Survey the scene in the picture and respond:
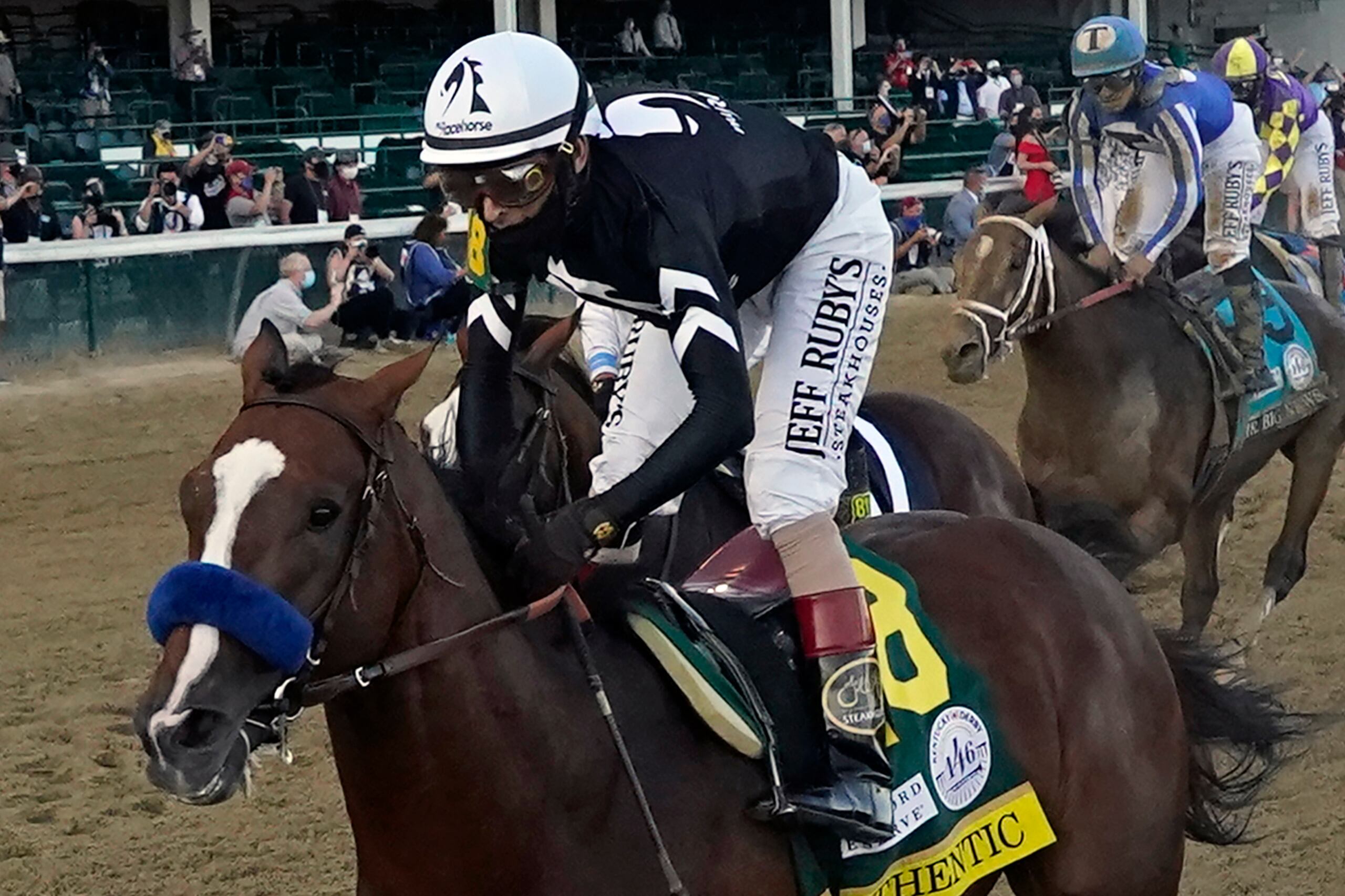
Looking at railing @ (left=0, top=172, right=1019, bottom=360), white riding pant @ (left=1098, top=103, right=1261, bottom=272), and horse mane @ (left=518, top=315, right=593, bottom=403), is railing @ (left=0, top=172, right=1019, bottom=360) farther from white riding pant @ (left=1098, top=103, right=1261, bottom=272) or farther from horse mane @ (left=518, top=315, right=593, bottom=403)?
horse mane @ (left=518, top=315, right=593, bottom=403)

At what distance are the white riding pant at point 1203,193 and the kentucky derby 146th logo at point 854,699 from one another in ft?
14.2

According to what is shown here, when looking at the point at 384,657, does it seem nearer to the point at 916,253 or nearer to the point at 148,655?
the point at 148,655

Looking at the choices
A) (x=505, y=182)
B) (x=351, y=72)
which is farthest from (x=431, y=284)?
(x=505, y=182)

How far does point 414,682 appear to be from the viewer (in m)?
2.81

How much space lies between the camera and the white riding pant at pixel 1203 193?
24.2 ft

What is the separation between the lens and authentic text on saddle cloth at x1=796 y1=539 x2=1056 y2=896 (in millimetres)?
3334

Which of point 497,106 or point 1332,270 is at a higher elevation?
point 497,106

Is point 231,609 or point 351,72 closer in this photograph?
point 231,609

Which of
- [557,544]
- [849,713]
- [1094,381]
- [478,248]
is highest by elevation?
[478,248]

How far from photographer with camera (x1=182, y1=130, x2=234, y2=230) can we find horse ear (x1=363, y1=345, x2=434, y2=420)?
13.1m

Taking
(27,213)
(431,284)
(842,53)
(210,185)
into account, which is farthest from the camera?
(842,53)

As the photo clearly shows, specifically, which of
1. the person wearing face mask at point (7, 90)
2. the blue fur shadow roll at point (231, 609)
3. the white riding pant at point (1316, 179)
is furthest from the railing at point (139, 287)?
the blue fur shadow roll at point (231, 609)

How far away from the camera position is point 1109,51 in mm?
7223

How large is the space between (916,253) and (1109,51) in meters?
11.1
